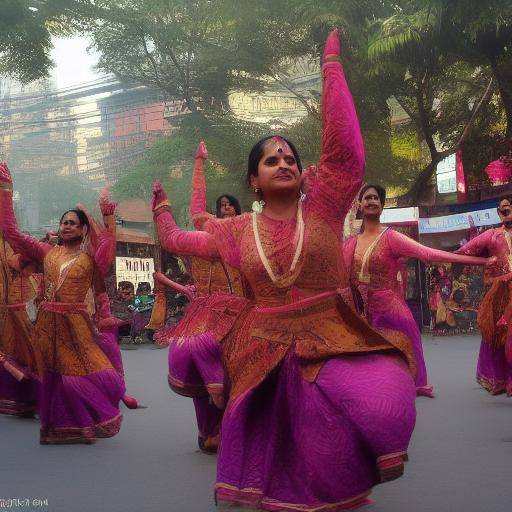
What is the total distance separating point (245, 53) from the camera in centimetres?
3356

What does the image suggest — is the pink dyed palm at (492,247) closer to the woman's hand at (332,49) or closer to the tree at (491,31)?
the woman's hand at (332,49)

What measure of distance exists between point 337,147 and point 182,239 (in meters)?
1.04

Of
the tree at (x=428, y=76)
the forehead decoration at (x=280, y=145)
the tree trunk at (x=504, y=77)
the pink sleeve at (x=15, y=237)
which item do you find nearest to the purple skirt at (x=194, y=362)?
the pink sleeve at (x=15, y=237)

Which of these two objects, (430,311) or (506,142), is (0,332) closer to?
(430,311)

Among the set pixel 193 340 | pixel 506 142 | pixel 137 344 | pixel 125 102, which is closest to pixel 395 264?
pixel 193 340

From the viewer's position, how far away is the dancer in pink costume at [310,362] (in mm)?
3516

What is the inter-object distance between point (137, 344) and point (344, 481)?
57.7 feet

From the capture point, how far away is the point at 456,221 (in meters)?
23.2

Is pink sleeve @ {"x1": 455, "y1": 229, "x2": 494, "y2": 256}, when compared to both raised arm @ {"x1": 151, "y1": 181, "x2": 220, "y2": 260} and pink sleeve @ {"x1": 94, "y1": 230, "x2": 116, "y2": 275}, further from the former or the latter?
raised arm @ {"x1": 151, "y1": 181, "x2": 220, "y2": 260}

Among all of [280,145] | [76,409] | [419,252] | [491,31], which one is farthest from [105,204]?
[491,31]

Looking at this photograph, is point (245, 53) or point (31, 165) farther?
point (31, 165)

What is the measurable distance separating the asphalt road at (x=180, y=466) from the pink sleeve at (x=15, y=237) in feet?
4.85

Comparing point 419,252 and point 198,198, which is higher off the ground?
point 198,198

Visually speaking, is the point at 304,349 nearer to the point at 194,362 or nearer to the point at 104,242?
the point at 194,362
